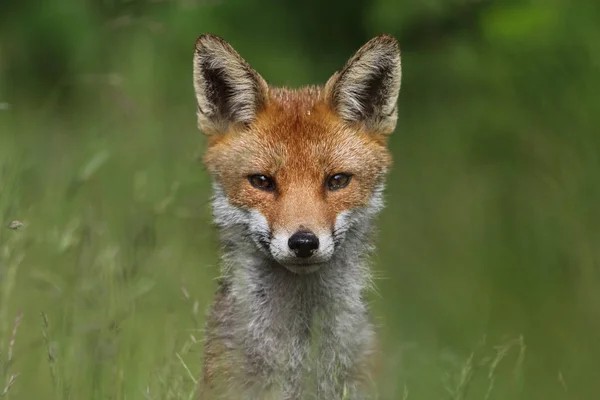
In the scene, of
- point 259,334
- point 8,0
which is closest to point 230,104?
point 259,334

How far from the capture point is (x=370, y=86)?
5031 mm

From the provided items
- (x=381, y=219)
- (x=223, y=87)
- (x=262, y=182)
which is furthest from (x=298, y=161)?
(x=381, y=219)

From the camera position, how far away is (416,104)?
10.3 metres

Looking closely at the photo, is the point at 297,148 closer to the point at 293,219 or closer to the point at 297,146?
the point at 297,146

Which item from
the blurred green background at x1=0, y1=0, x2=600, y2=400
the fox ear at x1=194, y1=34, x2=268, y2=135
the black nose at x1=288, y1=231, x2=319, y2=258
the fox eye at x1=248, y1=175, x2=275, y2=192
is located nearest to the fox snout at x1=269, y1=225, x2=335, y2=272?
the black nose at x1=288, y1=231, x2=319, y2=258

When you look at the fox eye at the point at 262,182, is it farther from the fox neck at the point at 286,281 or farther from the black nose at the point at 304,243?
the black nose at the point at 304,243

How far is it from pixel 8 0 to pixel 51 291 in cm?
647

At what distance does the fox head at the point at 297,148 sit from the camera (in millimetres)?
4430

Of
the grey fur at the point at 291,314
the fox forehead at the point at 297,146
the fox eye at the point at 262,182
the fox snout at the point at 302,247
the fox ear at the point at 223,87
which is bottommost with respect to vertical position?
the grey fur at the point at 291,314

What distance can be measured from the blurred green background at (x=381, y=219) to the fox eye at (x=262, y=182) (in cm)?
49

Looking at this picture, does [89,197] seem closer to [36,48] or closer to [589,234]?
[589,234]

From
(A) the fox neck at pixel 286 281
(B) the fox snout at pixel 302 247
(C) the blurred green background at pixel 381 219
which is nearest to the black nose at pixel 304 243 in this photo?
(B) the fox snout at pixel 302 247

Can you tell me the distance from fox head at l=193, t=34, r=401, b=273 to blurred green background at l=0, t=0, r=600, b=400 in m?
0.37

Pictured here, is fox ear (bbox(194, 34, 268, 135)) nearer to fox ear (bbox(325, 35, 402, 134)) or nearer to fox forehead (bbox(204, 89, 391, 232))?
fox forehead (bbox(204, 89, 391, 232))
